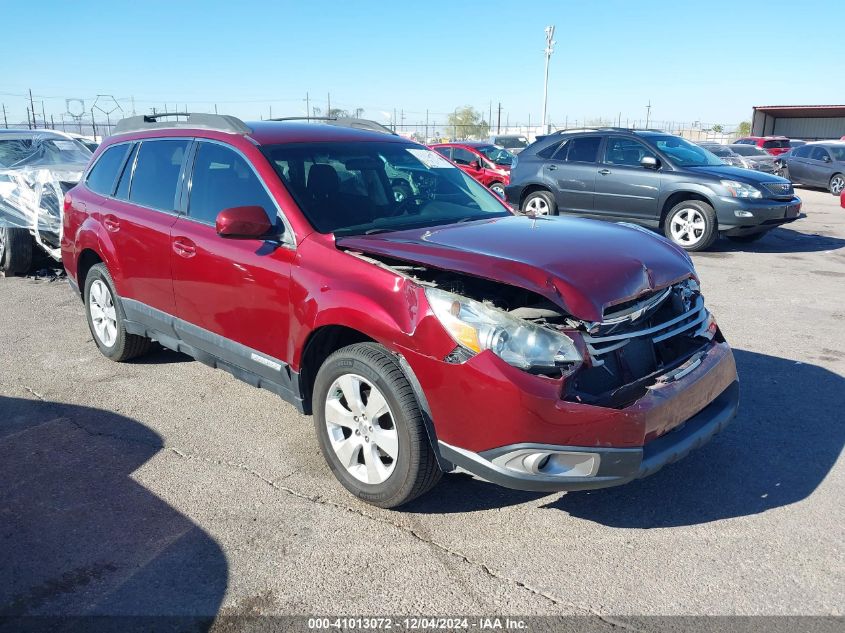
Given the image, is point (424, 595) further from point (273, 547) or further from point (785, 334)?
point (785, 334)

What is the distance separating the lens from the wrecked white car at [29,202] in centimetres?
823

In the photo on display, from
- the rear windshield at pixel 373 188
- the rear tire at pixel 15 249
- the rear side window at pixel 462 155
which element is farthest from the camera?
the rear side window at pixel 462 155

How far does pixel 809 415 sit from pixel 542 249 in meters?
2.37

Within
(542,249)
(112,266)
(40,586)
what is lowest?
(40,586)

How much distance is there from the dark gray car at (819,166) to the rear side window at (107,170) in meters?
20.4

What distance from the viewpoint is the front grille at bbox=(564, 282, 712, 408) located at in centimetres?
287

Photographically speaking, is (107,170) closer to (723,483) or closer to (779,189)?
(723,483)

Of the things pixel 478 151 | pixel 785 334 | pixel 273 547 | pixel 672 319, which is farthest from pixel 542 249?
pixel 478 151

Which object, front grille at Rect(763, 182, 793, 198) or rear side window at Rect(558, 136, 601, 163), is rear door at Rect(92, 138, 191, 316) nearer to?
rear side window at Rect(558, 136, 601, 163)

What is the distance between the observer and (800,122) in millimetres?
43531

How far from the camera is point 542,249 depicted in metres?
3.22

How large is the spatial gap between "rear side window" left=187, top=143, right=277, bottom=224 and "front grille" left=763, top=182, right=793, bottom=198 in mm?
8759

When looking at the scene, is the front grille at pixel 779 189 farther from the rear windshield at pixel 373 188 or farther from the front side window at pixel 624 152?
the rear windshield at pixel 373 188

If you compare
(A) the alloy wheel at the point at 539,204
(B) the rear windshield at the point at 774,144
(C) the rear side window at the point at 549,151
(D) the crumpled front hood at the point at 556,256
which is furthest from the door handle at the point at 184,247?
(B) the rear windshield at the point at 774,144
